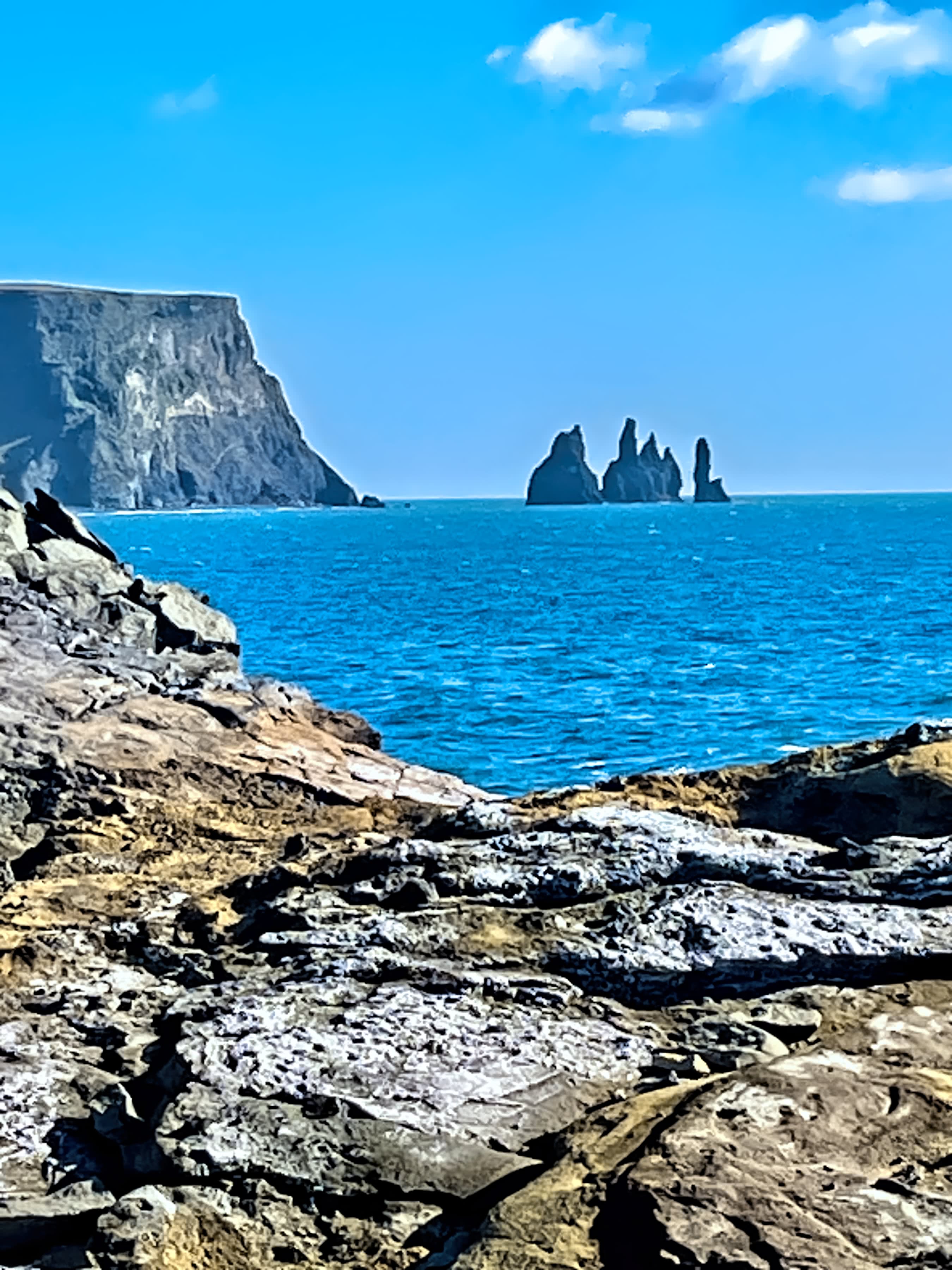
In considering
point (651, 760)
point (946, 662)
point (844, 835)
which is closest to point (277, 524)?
point (946, 662)

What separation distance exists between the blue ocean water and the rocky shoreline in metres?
13.4

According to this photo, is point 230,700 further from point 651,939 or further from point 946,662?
point 946,662

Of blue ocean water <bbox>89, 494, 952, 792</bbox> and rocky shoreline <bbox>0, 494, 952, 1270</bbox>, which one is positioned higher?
rocky shoreline <bbox>0, 494, 952, 1270</bbox>

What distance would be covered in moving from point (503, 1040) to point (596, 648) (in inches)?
1485

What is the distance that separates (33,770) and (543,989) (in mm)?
8738

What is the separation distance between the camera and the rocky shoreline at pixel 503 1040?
19.3 feet

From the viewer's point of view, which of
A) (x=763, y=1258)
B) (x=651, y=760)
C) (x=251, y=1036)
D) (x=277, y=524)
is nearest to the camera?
(x=763, y=1258)

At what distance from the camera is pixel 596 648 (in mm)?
44875

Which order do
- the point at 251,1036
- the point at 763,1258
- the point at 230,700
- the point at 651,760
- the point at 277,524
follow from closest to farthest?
the point at 763,1258 → the point at 251,1036 → the point at 230,700 → the point at 651,760 → the point at 277,524

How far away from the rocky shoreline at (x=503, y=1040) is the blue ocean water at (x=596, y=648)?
13.4m

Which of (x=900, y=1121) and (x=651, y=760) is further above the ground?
(x=900, y=1121)

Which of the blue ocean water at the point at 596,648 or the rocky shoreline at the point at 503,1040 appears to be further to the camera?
the blue ocean water at the point at 596,648

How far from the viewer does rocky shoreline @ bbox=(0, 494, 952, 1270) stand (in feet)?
19.3

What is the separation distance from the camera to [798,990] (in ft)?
26.4
